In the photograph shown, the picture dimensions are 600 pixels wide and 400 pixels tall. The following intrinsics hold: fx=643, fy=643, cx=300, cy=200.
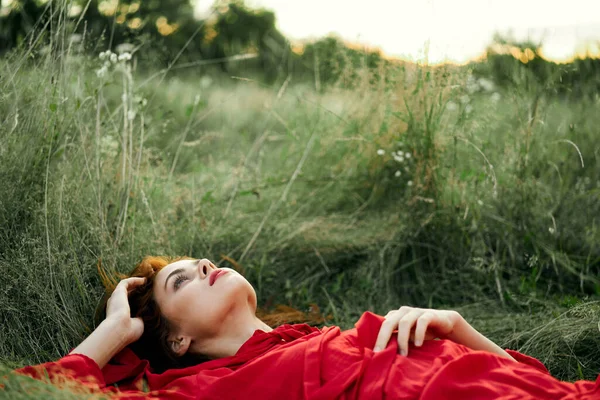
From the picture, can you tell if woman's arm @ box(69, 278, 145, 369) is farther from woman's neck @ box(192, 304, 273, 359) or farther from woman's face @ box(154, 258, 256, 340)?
woman's neck @ box(192, 304, 273, 359)

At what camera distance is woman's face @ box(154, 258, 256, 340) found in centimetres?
234

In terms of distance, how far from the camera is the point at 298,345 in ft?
7.02

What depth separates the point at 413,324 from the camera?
2068mm

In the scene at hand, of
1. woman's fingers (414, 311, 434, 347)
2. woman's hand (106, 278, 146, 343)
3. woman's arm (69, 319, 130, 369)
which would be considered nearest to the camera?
woman's fingers (414, 311, 434, 347)

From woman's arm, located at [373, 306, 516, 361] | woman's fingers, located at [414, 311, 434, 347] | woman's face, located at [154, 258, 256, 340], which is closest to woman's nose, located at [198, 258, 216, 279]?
woman's face, located at [154, 258, 256, 340]

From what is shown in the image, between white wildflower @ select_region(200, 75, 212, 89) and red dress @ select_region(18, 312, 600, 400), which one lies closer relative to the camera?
red dress @ select_region(18, 312, 600, 400)

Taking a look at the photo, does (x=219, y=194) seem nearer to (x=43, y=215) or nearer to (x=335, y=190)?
(x=335, y=190)

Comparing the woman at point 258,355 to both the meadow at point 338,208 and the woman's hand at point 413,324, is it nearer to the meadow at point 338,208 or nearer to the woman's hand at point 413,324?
the woman's hand at point 413,324

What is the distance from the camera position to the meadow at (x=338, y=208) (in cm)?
267

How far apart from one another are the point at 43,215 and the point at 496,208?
2.49 metres

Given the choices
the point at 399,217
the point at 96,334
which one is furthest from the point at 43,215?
the point at 399,217

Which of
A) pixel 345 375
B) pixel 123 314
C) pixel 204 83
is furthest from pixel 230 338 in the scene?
pixel 204 83

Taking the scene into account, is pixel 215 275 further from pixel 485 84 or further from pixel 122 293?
pixel 485 84

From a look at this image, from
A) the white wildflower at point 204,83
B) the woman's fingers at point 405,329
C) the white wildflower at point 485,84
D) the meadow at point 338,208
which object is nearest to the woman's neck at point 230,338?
the meadow at point 338,208
